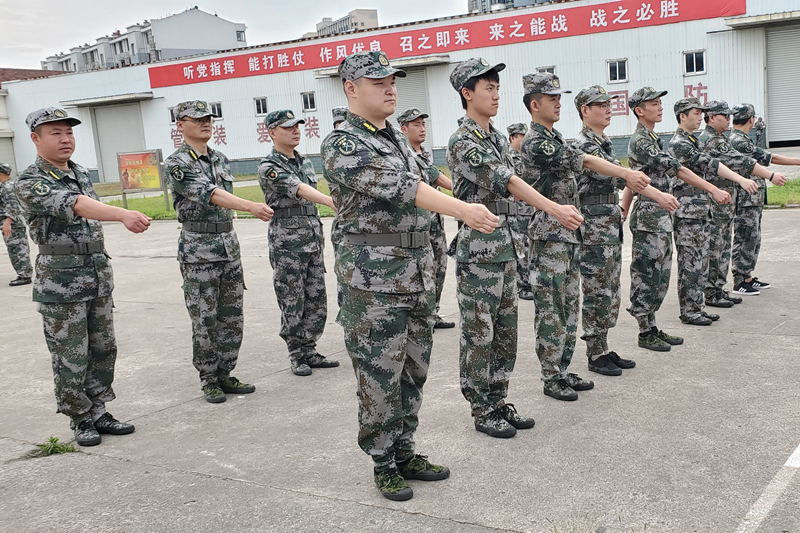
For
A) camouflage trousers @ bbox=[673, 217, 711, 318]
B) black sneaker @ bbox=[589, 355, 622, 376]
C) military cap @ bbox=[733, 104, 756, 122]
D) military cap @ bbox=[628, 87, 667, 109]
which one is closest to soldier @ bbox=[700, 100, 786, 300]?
military cap @ bbox=[733, 104, 756, 122]

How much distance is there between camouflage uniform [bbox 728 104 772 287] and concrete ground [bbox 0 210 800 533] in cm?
109

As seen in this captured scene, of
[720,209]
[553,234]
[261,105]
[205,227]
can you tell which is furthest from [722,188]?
[261,105]

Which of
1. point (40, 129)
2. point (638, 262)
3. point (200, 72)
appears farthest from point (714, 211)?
point (200, 72)

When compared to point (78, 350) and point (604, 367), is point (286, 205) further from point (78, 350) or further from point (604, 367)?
point (604, 367)

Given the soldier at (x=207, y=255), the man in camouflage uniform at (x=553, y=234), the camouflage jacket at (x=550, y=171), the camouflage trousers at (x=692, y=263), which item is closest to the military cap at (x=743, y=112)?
the camouflage trousers at (x=692, y=263)

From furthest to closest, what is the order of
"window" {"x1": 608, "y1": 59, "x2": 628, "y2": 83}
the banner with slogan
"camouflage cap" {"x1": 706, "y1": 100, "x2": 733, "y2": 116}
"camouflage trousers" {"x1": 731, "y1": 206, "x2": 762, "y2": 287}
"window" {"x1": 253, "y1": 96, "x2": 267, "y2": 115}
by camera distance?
"window" {"x1": 253, "y1": 96, "x2": 267, "y2": 115} < "window" {"x1": 608, "y1": 59, "x2": 628, "y2": 83} < the banner with slogan < "camouflage trousers" {"x1": 731, "y1": 206, "x2": 762, "y2": 287} < "camouflage cap" {"x1": 706, "y1": 100, "x2": 733, "y2": 116}

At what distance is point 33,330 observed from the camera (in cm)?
803

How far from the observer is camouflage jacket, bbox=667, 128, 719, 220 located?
21.6 ft

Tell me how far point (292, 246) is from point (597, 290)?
2404 mm

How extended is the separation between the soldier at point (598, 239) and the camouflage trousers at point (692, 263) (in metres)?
1.45

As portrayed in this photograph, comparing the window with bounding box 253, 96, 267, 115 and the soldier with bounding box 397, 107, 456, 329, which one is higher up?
the window with bounding box 253, 96, 267, 115

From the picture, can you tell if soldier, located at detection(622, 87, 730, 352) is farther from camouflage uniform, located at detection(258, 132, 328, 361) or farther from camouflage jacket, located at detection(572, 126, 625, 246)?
camouflage uniform, located at detection(258, 132, 328, 361)

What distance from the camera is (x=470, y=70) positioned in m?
4.30

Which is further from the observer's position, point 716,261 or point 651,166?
point 716,261
